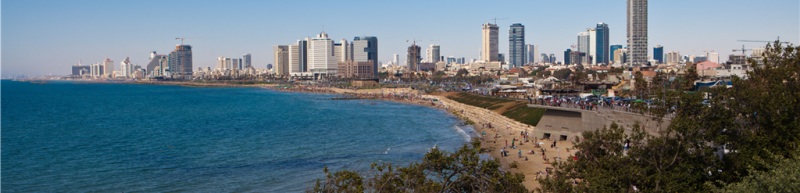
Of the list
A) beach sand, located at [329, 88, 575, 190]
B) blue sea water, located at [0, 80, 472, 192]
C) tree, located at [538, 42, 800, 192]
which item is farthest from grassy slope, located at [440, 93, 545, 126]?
tree, located at [538, 42, 800, 192]

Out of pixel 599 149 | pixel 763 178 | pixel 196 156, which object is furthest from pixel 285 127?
pixel 763 178

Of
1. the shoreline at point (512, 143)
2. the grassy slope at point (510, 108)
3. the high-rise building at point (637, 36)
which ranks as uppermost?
the high-rise building at point (637, 36)

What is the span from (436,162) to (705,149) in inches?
268

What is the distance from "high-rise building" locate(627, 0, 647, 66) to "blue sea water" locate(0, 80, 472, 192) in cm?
10633

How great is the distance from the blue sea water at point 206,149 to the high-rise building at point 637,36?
10633cm

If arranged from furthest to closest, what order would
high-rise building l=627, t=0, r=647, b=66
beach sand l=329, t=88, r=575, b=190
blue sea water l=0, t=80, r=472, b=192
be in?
high-rise building l=627, t=0, r=647, b=66, beach sand l=329, t=88, r=575, b=190, blue sea water l=0, t=80, r=472, b=192

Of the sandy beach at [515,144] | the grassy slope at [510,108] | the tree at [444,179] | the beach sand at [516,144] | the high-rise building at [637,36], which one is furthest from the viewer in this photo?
the high-rise building at [637,36]

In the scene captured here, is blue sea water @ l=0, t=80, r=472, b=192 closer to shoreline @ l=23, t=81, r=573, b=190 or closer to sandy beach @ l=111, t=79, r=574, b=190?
shoreline @ l=23, t=81, r=573, b=190

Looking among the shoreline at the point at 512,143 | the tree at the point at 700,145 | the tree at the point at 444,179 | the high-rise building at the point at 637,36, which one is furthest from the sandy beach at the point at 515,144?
the high-rise building at the point at 637,36

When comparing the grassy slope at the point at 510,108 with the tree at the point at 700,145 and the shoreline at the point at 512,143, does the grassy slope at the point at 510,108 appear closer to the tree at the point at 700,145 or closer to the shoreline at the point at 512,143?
the shoreline at the point at 512,143

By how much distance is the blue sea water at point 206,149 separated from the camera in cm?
2981

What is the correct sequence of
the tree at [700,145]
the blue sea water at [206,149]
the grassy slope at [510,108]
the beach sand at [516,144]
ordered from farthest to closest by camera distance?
the grassy slope at [510,108]
the beach sand at [516,144]
the blue sea water at [206,149]
the tree at [700,145]

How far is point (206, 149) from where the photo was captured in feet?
136

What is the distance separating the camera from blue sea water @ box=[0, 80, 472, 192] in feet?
97.8
